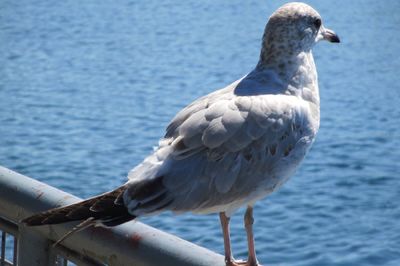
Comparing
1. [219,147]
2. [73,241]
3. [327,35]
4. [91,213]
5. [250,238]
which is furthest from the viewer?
[327,35]

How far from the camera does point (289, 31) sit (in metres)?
3.22

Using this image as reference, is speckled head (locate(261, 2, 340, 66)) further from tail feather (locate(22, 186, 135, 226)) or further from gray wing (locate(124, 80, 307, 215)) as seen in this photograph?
tail feather (locate(22, 186, 135, 226))

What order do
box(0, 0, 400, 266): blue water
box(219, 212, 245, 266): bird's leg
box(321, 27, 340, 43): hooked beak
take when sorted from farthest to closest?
box(0, 0, 400, 266): blue water, box(321, 27, 340, 43): hooked beak, box(219, 212, 245, 266): bird's leg

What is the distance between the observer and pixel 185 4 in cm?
2344

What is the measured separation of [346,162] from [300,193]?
121cm

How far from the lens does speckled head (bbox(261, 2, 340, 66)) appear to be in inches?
126

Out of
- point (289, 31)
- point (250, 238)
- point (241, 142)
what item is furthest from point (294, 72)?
point (250, 238)

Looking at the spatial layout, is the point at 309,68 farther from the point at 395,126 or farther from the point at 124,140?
the point at 395,126

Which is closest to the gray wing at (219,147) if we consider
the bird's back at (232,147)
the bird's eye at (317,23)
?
the bird's back at (232,147)

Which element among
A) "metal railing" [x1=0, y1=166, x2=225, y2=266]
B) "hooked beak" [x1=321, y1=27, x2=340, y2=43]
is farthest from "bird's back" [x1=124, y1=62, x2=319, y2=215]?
"hooked beak" [x1=321, y1=27, x2=340, y2=43]

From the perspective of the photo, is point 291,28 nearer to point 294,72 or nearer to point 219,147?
point 294,72

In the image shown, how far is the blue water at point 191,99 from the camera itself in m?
9.45

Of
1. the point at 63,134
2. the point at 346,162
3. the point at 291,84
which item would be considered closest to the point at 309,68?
the point at 291,84

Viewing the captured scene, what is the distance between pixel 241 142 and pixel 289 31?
468 mm
